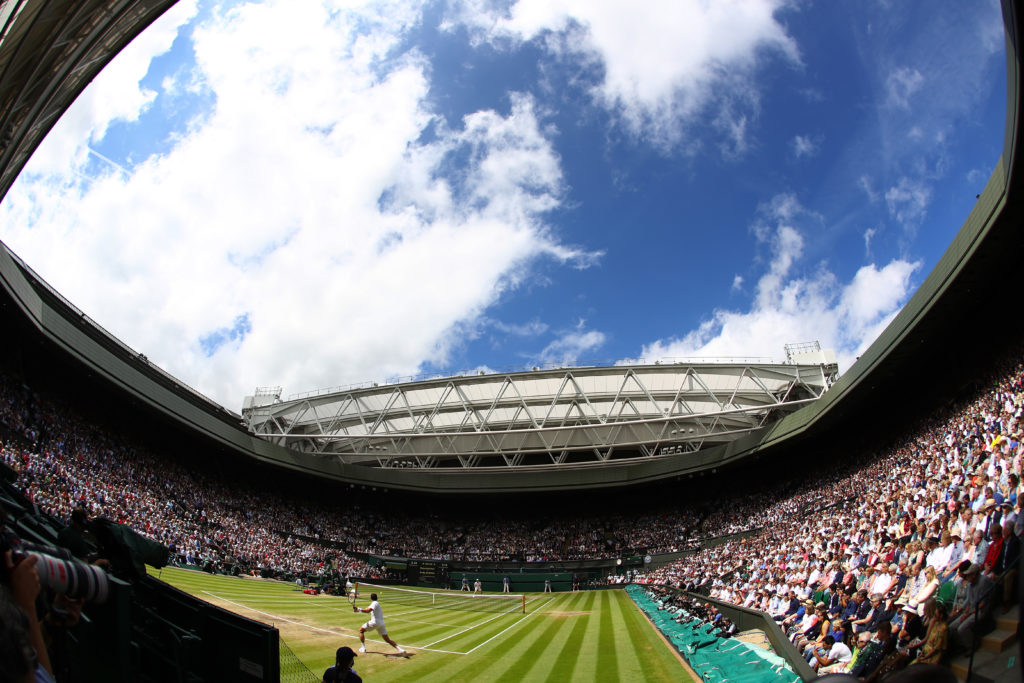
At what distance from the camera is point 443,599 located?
30.3 meters

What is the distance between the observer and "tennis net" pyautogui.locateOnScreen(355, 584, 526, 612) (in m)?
26.1

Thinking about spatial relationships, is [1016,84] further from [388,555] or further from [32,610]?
[388,555]

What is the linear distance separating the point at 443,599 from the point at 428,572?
9536 mm

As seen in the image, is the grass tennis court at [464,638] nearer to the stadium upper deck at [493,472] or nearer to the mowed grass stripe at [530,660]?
the mowed grass stripe at [530,660]

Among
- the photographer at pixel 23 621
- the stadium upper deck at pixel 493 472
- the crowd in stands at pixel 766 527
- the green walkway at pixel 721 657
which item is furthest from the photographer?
the stadium upper deck at pixel 493 472

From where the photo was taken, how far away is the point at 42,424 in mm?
24469

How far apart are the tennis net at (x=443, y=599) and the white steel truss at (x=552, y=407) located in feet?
28.2

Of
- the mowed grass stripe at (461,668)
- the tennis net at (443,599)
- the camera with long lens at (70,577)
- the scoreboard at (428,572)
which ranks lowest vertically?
the mowed grass stripe at (461,668)

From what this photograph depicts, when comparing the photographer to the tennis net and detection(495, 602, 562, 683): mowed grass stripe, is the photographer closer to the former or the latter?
detection(495, 602, 562, 683): mowed grass stripe

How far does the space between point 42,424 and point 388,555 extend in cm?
2501

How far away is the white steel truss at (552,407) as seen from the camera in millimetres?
31094

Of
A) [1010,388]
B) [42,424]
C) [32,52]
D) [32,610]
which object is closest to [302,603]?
[42,424]

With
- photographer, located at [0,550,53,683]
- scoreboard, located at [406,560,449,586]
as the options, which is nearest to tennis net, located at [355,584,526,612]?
scoreboard, located at [406,560,449,586]

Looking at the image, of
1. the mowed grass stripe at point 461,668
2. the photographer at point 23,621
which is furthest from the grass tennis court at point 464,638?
the photographer at point 23,621
